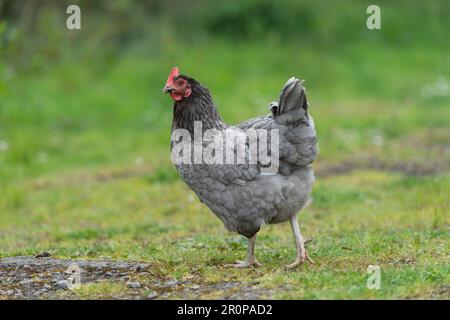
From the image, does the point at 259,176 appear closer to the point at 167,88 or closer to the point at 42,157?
the point at 167,88

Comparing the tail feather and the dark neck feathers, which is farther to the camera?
the dark neck feathers

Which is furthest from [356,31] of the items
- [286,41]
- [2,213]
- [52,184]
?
[2,213]

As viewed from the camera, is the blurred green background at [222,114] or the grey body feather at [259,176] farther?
the blurred green background at [222,114]

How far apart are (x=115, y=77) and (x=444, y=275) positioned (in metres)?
12.3

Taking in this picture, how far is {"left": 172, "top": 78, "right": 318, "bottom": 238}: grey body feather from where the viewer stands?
6.65m

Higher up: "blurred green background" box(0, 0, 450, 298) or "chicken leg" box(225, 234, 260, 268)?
"blurred green background" box(0, 0, 450, 298)

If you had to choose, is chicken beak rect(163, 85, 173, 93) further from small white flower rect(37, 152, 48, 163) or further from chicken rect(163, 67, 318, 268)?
small white flower rect(37, 152, 48, 163)

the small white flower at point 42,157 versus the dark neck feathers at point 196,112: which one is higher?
the dark neck feathers at point 196,112

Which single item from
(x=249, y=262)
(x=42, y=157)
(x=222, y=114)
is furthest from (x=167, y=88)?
(x=222, y=114)

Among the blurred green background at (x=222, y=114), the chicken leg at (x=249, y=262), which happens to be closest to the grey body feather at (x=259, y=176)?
the chicken leg at (x=249, y=262)

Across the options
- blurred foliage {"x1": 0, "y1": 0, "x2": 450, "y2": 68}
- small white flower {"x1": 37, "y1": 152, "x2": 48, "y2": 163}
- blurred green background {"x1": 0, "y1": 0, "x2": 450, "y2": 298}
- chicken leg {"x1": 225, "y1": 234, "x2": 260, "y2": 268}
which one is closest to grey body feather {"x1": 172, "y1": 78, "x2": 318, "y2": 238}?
chicken leg {"x1": 225, "y1": 234, "x2": 260, "y2": 268}

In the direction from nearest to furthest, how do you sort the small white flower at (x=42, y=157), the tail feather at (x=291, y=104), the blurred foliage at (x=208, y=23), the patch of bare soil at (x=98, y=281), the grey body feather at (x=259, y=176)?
1. the patch of bare soil at (x=98, y=281)
2. the tail feather at (x=291, y=104)
3. the grey body feather at (x=259, y=176)
4. the small white flower at (x=42, y=157)
5. the blurred foliage at (x=208, y=23)

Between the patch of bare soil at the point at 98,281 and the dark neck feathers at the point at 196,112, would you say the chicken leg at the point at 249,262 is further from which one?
the dark neck feathers at the point at 196,112

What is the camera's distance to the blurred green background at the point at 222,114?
8.36 metres
